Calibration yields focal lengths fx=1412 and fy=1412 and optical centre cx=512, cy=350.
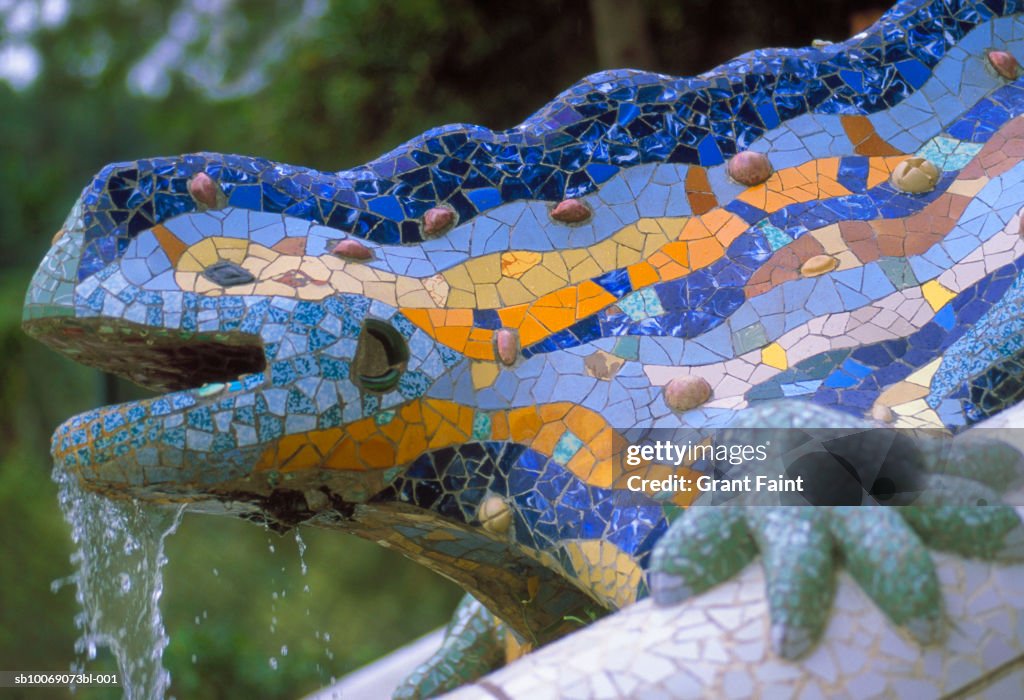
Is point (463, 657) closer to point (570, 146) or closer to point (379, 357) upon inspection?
point (379, 357)

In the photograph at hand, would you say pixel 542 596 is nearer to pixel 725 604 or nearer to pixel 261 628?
pixel 725 604

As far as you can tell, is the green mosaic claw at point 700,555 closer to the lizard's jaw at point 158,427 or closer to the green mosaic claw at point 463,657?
the lizard's jaw at point 158,427

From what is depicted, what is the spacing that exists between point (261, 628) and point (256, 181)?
7368 millimetres

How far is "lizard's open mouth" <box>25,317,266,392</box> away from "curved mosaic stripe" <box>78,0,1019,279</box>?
16 cm

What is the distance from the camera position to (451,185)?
3.76 metres

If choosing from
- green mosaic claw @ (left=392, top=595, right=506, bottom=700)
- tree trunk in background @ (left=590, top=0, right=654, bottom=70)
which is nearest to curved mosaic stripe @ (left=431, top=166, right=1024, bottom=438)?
green mosaic claw @ (left=392, top=595, right=506, bottom=700)

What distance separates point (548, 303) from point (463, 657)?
1.33 m

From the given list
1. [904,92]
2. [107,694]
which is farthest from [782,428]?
[107,694]

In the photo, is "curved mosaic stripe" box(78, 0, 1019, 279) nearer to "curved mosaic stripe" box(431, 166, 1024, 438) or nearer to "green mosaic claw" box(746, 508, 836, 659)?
"curved mosaic stripe" box(431, 166, 1024, 438)

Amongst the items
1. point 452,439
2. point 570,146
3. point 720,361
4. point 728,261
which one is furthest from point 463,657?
point 570,146

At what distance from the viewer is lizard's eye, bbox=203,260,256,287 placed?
343 cm

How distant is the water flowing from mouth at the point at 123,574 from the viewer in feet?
11.5

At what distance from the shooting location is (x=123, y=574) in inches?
142

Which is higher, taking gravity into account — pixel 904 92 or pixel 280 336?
pixel 904 92
